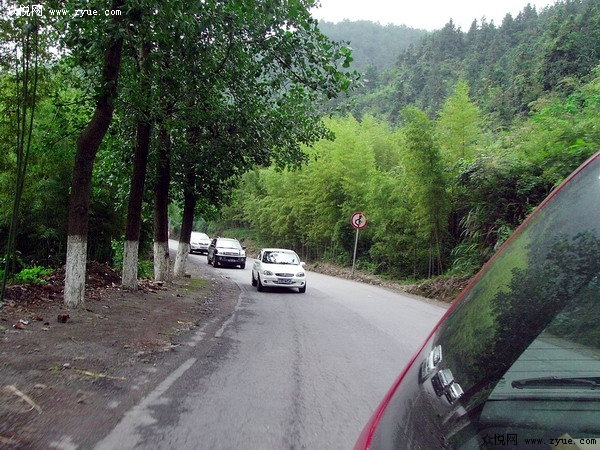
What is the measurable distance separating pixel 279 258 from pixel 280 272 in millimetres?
972

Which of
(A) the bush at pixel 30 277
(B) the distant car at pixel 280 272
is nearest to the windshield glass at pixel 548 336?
(A) the bush at pixel 30 277

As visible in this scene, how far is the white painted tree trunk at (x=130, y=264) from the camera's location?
12.0m

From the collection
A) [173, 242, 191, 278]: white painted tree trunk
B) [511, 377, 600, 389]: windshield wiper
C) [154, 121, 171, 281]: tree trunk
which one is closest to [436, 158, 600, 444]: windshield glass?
[511, 377, 600, 389]: windshield wiper

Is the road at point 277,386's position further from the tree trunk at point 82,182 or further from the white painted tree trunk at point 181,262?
the white painted tree trunk at point 181,262

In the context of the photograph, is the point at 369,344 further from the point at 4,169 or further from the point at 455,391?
the point at 4,169

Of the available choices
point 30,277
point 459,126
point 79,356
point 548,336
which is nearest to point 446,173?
point 459,126

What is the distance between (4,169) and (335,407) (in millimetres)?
10301

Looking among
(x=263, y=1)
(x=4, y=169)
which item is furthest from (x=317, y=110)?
(x=4, y=169)

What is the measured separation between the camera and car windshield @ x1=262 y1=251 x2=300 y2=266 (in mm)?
17172

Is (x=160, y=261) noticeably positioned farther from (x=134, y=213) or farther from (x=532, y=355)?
(x=532, y=355)

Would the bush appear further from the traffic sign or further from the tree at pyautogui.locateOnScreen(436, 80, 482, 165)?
the traffic sign

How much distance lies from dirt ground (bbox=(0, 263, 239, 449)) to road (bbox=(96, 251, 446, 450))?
0.33 metres

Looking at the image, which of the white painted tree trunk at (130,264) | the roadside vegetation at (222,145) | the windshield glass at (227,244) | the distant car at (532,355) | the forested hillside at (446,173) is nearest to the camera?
the distant car at (532,355)

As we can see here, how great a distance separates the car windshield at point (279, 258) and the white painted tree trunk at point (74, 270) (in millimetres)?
8904
